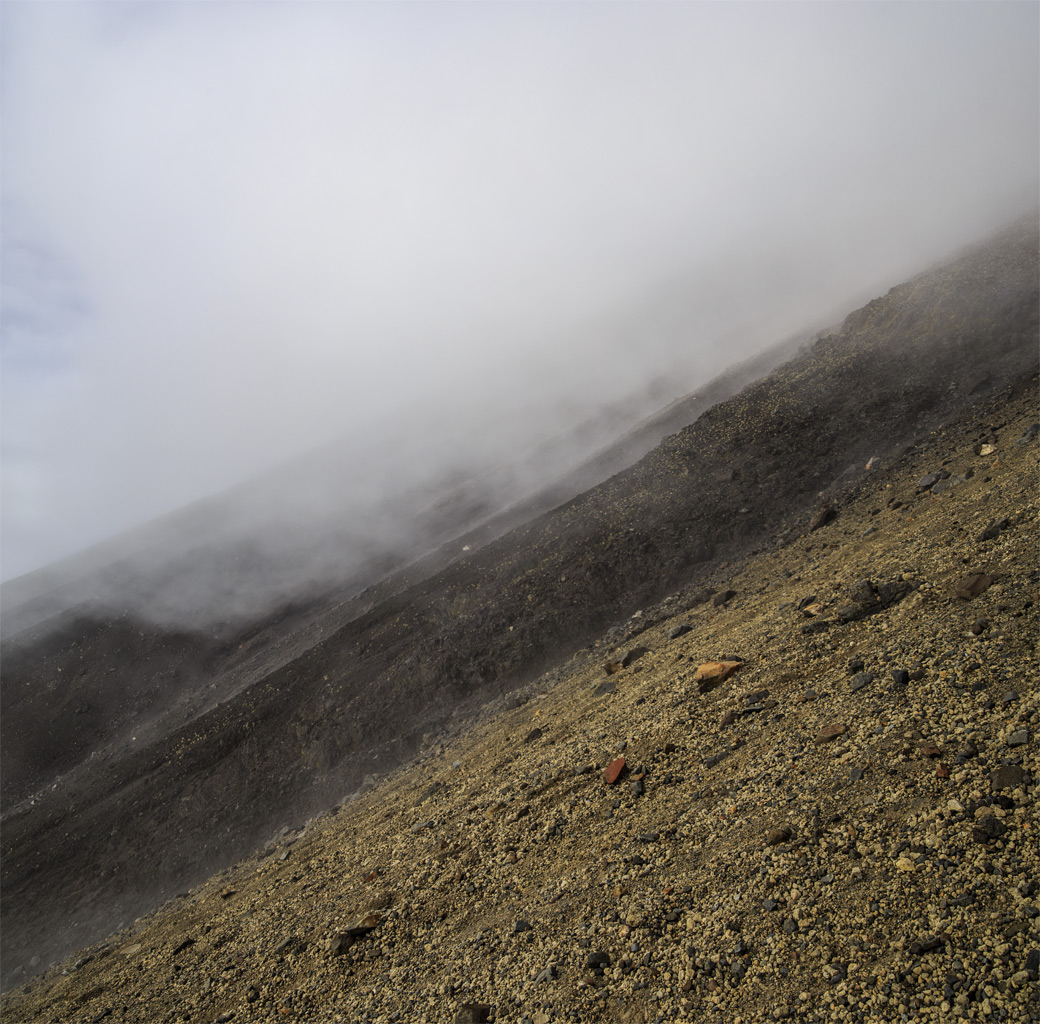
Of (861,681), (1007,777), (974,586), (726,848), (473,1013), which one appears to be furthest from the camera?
(974,586)

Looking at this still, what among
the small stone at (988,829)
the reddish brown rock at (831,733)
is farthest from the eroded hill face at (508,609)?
the small stone at (988,829)

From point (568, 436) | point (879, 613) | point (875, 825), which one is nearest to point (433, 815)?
point (875, 825)

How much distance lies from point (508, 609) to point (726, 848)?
14.0 meters

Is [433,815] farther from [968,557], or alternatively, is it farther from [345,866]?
[968,557]

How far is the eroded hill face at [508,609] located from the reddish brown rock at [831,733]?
9814 mm

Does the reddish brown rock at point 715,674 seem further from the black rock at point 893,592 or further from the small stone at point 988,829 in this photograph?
the small stone at point 988,829

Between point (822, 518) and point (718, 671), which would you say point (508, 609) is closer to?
point (822, 518)

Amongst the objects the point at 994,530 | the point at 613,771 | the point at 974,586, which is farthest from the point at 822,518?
the point at 613,771

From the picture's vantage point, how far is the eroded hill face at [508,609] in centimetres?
1709

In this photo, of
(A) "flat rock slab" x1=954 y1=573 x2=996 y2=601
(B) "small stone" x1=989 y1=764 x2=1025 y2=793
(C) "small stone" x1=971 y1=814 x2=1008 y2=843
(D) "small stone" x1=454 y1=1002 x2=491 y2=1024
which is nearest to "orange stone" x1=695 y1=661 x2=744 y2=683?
(A) "flat rock slab" x1=954 y1=573 x2=996 y2=601

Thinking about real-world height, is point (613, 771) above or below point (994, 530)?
above

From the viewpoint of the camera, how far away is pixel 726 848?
5.70 m

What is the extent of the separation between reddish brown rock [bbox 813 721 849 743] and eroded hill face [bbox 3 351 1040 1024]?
0.10 ft

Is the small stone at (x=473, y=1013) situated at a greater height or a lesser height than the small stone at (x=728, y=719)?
greater
